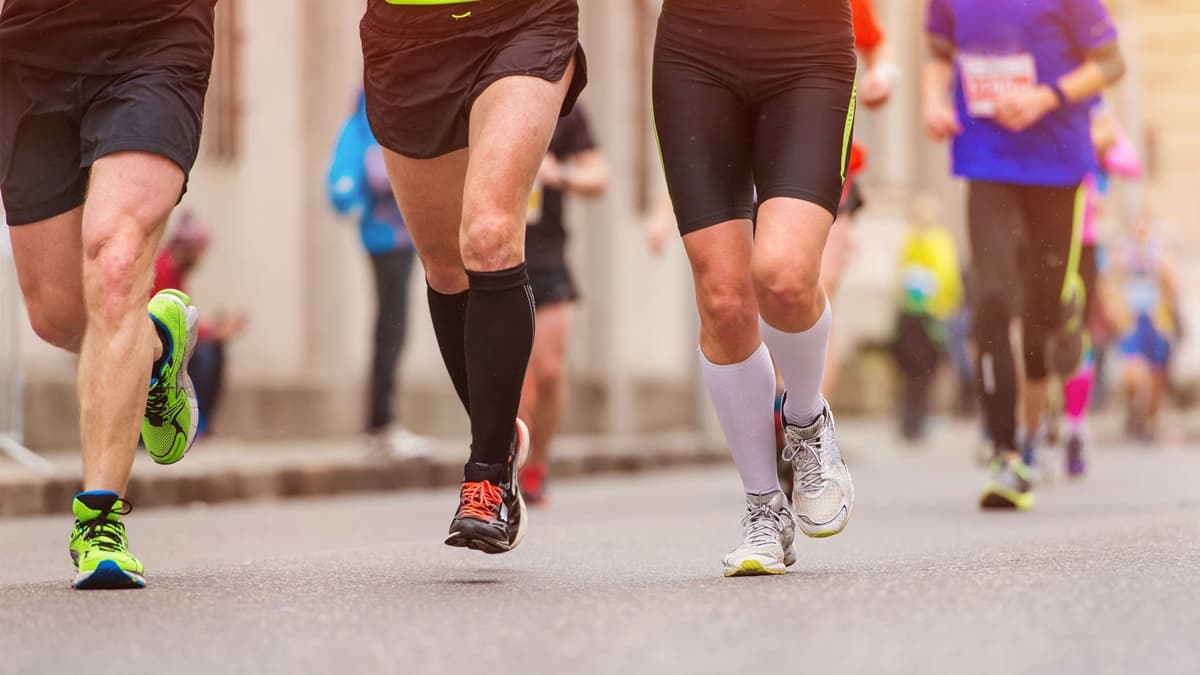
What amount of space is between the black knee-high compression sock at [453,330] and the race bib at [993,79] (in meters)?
3.21

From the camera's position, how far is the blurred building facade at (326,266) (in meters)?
15.4

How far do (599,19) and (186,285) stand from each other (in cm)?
660

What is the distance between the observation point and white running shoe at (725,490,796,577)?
532 centimetres

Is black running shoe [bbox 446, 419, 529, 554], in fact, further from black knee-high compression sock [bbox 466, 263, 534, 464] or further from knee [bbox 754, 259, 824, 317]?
knee [bbox 754, 259, 824, 317]

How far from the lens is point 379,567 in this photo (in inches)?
227

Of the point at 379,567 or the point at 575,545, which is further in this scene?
the point at 575,545

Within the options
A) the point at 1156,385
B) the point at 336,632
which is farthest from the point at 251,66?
the point at 336,632

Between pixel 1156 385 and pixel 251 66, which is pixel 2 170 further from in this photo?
pixel 1156 385

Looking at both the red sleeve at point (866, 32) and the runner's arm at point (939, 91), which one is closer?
the red sleeve at point (866, 32)

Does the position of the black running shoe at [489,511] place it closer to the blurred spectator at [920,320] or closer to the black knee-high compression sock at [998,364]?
the black knee-high compression sock at [998,364]

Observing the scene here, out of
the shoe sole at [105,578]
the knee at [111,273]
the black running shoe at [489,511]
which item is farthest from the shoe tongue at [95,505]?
the black running shoe at [489,511]

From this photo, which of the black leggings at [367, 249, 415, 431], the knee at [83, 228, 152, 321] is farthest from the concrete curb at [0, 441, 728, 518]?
the knee at [83, 228, 152, 321]

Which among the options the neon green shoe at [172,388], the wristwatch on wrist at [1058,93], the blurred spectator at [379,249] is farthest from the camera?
the blurred spectator at [379,249]

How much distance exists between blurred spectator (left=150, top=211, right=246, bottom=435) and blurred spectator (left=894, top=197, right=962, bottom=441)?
19.3ft
